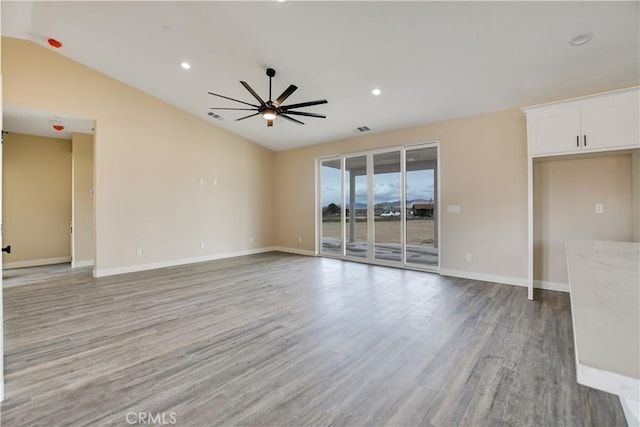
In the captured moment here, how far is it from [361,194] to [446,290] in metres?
3.03

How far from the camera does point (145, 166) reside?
5781 millimetres

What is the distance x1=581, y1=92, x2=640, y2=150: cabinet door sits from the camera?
3285mm

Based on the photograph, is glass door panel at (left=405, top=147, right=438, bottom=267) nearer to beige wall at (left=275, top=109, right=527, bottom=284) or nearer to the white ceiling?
beige wall at (left=275, top=109, right=527, bottom=284)

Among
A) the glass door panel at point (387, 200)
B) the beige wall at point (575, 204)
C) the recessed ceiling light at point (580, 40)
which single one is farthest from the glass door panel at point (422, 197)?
the recessed ceiling light at point (580, 40)

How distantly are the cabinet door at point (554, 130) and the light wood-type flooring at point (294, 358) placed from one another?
2046 millimetres

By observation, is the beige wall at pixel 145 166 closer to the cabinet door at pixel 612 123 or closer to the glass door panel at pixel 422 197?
the glass door panel at pixel 422 197

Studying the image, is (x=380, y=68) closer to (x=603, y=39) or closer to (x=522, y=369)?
(x=603, y=39)

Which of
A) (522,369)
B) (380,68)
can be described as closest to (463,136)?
(380,68)

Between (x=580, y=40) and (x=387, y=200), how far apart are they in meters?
3.79

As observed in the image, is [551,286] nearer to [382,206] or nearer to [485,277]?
[485,277]

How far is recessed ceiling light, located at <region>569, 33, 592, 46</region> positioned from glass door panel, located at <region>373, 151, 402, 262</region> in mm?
3255

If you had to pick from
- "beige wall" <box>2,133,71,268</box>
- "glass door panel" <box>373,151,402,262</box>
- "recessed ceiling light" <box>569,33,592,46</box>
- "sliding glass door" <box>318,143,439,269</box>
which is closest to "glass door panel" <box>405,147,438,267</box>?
"sliding glass door" <box>318,143,439,269</box>

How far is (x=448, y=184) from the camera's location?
17.3 ft

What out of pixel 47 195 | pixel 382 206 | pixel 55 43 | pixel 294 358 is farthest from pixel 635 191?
pixel 47 195
